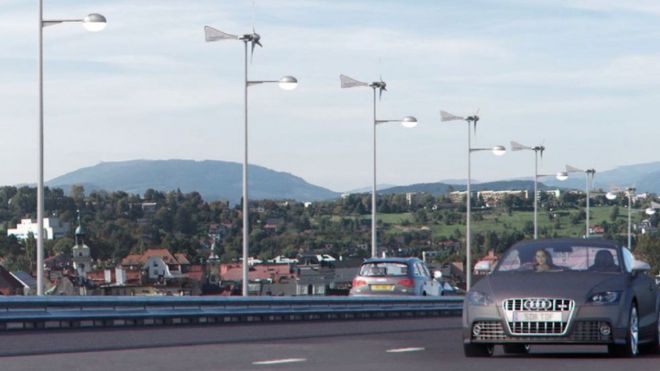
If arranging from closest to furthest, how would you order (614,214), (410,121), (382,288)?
1. (382,288)
2. (410,121)
3. (614,214)

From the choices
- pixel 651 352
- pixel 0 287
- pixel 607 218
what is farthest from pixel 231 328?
pixel 607 218

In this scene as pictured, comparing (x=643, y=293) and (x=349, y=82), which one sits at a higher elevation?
(x=349, y=82)

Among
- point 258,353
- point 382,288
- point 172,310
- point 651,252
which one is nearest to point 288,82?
point 382,288

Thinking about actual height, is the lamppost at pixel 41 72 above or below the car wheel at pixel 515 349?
above

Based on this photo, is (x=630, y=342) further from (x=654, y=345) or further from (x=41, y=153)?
(x=41, y=153)

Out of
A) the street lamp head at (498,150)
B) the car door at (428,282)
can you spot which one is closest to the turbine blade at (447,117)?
the street lamp head at (498,150)

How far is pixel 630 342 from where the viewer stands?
18.5 metres

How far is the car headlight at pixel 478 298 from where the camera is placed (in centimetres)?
1836

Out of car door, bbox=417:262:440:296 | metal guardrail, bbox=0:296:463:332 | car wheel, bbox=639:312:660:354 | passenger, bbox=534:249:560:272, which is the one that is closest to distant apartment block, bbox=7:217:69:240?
car door, bbox=417:262:440:296

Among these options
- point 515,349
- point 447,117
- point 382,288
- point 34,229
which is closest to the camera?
point 515,349

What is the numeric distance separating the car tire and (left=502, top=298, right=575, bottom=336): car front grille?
70cm

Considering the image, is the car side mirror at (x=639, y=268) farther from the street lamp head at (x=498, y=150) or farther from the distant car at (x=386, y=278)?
the street lamp head at (x=498, y=150)

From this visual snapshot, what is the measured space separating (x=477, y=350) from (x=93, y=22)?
705 inches

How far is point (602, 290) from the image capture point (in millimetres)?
18219
